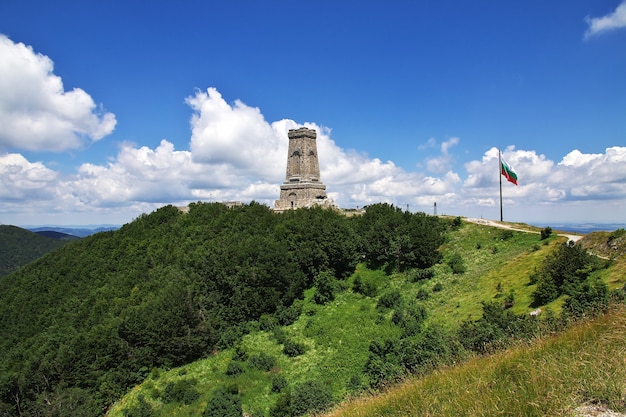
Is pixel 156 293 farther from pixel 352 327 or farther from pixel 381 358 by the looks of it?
pixel 381 358

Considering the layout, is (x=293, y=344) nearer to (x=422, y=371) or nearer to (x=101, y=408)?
(x=101, y=408)

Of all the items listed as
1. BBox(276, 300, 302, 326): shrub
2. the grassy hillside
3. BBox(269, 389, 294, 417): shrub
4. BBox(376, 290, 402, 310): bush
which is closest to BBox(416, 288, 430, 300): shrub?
the grassy hillside

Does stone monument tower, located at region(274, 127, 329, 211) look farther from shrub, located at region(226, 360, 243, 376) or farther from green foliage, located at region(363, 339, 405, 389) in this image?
green foliage, located at region(363, 339, 405, 389)

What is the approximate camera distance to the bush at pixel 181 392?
30841 mm

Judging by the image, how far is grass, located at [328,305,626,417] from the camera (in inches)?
277

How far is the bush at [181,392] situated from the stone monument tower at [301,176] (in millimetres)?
35204

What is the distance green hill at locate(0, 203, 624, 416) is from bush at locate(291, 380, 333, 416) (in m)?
0.07

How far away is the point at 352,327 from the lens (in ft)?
→ 119

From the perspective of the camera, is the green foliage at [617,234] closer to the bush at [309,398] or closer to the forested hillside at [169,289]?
the forested hillside at [169,289]

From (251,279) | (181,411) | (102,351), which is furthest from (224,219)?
(181,411)

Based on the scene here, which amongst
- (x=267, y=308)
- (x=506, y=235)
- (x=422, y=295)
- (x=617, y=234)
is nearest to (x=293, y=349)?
(x=267, y=308)

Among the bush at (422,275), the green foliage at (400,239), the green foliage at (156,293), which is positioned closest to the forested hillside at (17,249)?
the green foliage at (156,293)

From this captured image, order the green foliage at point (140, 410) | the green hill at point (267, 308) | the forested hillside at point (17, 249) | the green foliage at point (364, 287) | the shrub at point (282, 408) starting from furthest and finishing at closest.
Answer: the forested hillside at point (17, 249), the green foliage at point (364, 287), the green foliage at point (140, 410), the green hill at point (267, 308), the shrub at point (282, 408)

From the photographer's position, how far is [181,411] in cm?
2920
